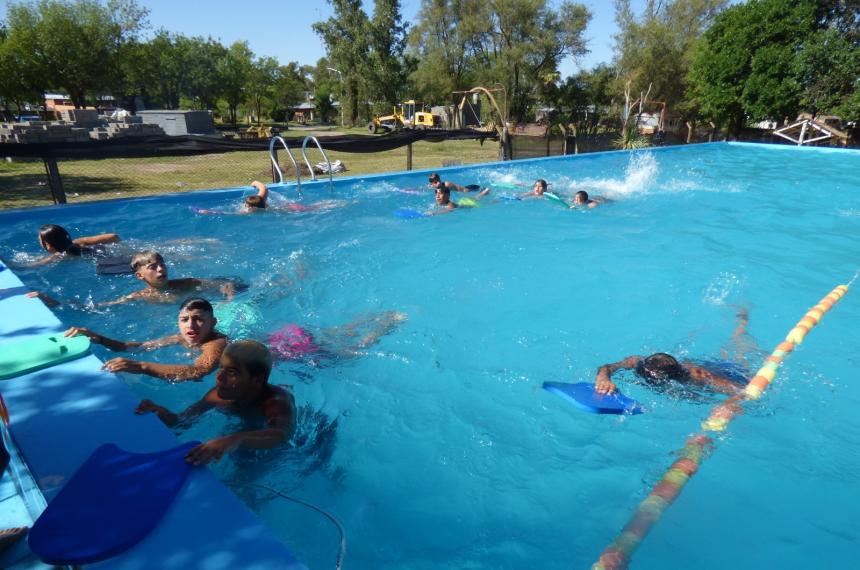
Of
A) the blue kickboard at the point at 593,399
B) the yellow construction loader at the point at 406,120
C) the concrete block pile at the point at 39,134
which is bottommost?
the blue kickboard at the point at 593,399

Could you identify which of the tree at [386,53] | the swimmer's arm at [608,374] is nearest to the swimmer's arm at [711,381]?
the swimmer's arm at [608,374]

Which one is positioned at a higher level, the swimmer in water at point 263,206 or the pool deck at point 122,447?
the swimmer in water at point 263,206

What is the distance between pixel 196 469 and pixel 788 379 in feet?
15.5

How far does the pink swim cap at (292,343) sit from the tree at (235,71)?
43.4 metres

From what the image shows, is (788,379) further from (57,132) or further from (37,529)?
(57,132)

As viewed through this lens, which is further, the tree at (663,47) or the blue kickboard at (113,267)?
the tree at (663,47)

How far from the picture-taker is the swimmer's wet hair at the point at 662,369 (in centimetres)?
401

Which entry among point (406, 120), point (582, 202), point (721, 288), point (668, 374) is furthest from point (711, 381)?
point (406, 120)

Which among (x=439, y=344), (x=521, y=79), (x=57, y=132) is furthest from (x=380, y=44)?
(x=439, y=344)

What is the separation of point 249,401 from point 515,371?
2402 mm

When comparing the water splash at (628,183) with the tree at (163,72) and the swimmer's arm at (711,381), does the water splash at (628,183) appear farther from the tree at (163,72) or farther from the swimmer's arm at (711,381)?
the tree at (163,72)

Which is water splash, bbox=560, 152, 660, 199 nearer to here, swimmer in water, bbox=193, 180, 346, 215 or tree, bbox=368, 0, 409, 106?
swimmer in water, bbox=193, 180, 346, 215

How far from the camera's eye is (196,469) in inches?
89.0

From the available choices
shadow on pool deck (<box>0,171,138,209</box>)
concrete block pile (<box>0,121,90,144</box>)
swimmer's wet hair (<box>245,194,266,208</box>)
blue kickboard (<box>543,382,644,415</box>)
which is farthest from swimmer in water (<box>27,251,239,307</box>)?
concrete block pile (<box>0,121,90,144</box>)
